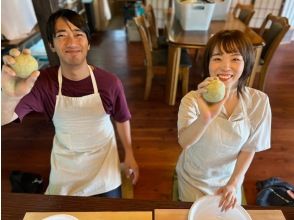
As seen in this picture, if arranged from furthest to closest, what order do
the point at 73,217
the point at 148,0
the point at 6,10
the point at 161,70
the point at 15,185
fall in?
the point at 148,0 < the point at 161,70 < the point at 6,10 < the point at 15,185 < the point at 73,217

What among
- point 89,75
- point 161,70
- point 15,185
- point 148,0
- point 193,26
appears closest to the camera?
point 89,75

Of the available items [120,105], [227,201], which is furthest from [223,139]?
[120,105]

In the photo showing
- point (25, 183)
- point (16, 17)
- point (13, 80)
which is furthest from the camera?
point (16, 17)

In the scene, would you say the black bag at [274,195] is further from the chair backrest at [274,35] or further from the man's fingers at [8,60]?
the man's fingers at [8,60]

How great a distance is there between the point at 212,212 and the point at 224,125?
0.38 m

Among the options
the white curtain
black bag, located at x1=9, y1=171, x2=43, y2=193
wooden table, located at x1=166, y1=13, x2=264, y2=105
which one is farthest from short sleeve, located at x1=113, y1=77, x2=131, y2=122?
the white curtain

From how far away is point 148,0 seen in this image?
4.23 metres

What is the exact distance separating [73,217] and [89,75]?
650 mm

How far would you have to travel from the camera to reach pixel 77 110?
44.3 inches

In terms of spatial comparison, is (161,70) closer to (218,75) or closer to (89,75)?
(89,75)

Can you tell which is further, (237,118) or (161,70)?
(161,70)

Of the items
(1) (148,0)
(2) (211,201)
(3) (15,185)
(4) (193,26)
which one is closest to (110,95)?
(2) (211,201)

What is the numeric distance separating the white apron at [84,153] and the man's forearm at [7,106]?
0.22 m

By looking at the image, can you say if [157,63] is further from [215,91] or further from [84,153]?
[215,91]
